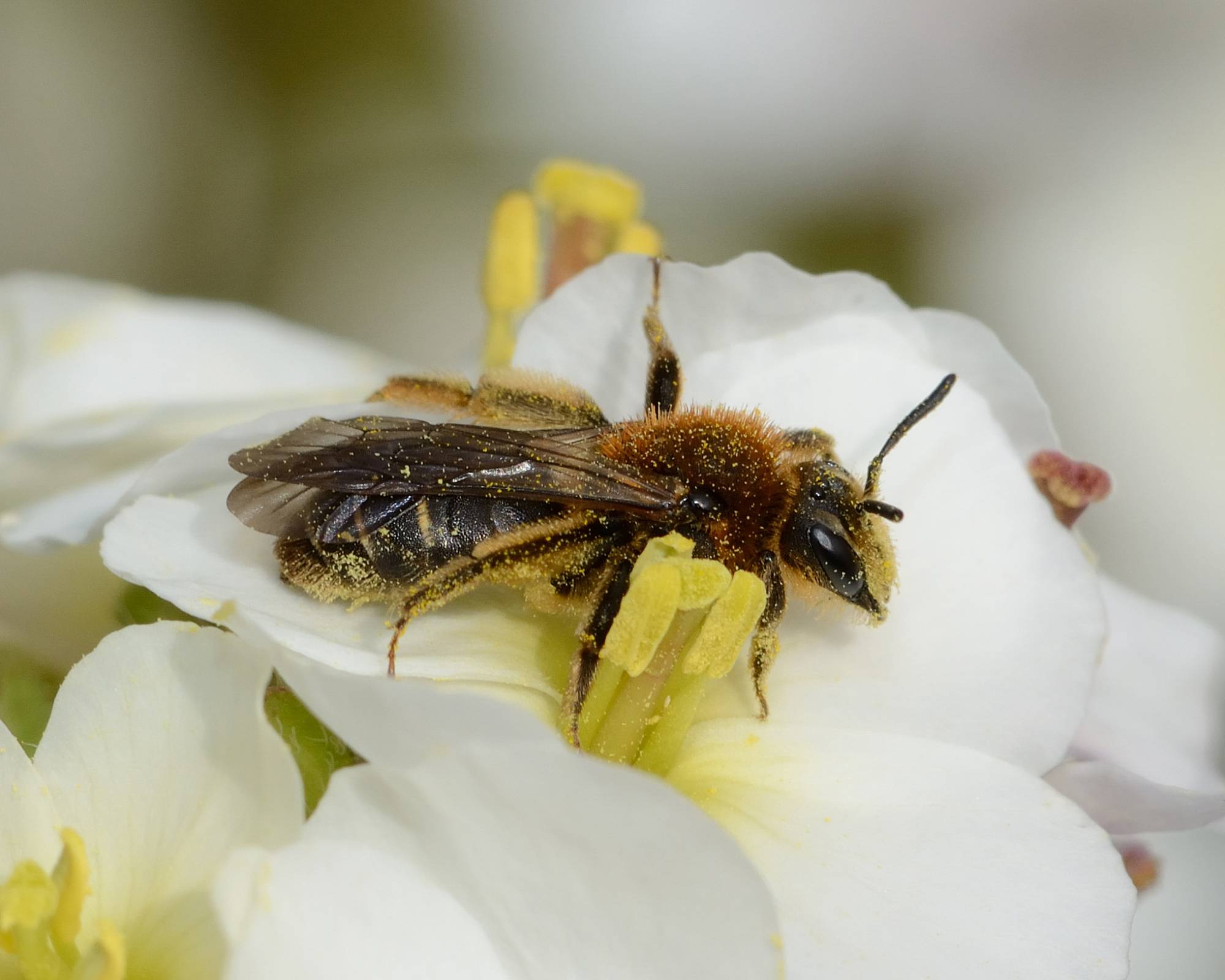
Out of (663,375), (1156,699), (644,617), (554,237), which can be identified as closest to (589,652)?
(644,617)

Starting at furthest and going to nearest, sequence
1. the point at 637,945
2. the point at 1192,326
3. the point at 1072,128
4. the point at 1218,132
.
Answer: the point at 1072,128 < the point at 1218,132 < the point at 1192,326 < the point at 637,945

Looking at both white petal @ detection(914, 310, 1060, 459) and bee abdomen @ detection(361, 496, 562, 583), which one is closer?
bee abdomen @ detection(361, 496, 562, 583)

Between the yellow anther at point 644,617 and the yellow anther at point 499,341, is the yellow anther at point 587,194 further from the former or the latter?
the yellow anther at point 644,617

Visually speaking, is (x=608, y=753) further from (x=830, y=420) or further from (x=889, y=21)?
→ (x=889, y=21)

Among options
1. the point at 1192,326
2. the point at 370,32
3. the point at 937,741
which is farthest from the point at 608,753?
the point at 370,32

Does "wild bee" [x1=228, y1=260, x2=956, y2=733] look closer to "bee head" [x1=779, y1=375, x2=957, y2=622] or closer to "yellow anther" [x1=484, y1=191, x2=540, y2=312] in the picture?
"bee head" [x1=779, y1=375, x2=957, y2=622]

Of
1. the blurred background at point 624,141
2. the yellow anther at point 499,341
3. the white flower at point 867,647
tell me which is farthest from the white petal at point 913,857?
the blurred background at point 624,141

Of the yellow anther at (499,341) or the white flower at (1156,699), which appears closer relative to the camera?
the white flower at (1156,699)

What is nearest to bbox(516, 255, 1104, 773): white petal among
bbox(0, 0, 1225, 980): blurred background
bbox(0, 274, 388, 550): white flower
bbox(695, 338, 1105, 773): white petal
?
bbox(695, 338, 1105, 773): white petal
